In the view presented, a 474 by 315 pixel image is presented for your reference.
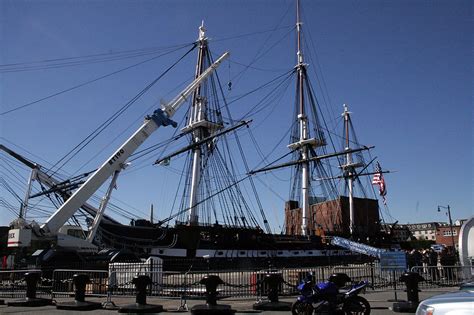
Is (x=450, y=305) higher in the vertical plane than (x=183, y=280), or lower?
higher

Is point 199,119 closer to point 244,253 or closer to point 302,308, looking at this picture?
point 244,253

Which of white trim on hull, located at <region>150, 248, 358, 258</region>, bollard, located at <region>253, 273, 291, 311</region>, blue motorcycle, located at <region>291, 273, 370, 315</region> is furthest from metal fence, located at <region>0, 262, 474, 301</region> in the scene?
white trim on hull, located at <region>150, 248, 358, 258</region>

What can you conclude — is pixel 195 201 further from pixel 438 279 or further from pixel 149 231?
pixel 438 279

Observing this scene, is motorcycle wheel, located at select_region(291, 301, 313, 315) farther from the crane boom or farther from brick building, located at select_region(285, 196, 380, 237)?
brick building, located at select_region(285, 196, 380, 237)

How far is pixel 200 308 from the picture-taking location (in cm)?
1118

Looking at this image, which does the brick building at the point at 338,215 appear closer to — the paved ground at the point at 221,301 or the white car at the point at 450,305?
the paved ground at the point at 221,301

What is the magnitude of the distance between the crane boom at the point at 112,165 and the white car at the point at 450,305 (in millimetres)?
21871

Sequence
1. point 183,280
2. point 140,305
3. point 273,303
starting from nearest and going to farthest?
point 140,305
point 273,303
point 183,280

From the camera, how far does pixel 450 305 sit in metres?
5.30

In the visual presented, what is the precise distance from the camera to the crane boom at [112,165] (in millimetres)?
24281

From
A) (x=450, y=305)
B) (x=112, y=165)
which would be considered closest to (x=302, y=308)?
(x=450, y=305)

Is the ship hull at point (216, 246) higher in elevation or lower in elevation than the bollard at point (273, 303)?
higher

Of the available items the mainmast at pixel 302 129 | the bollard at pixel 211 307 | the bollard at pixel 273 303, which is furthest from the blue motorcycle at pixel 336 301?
the mainmast at pixel 302 129

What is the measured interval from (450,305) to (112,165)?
77.8 feet
